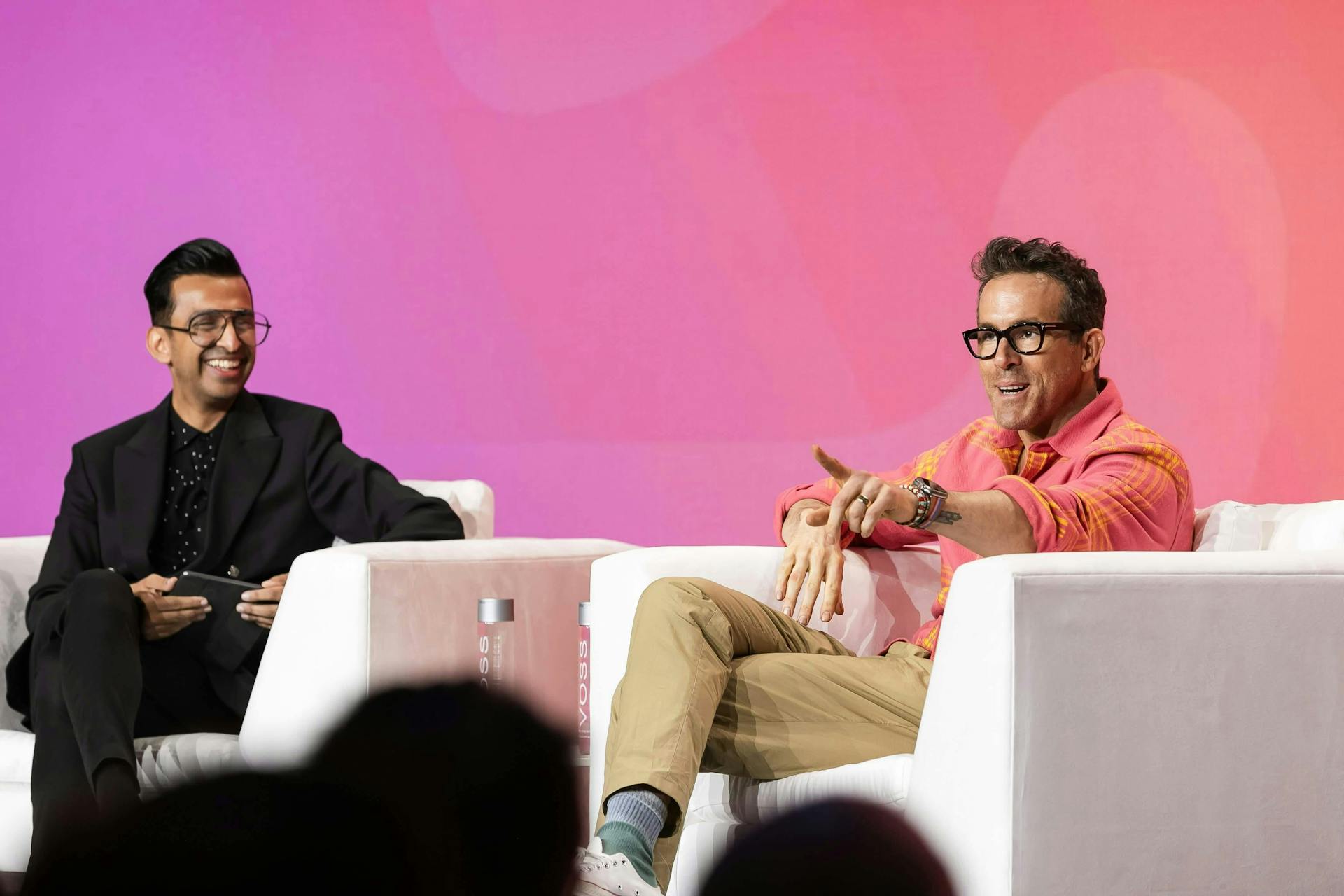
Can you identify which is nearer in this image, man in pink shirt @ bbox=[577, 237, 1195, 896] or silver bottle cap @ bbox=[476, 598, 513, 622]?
man in pink shirt @ bbox=[577, 237, 1195, 896]

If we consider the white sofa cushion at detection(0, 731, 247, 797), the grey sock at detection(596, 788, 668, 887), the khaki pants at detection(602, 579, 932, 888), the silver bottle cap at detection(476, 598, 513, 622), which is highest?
the silver bottle cap at detection(476, 598, 513, 622)

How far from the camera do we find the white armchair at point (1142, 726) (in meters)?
1.66

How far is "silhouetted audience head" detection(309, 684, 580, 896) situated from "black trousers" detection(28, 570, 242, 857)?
150 cm

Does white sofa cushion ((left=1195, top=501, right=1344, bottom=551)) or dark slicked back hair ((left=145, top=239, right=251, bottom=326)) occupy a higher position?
dark slicked back hair ((left=145, top=239, right=251, bottom=326))

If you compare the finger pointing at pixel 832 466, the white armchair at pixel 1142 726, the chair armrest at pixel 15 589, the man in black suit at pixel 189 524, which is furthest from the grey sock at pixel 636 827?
the chair armrest at pixel 15 589

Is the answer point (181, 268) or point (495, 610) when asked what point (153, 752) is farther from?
point (181, 268)

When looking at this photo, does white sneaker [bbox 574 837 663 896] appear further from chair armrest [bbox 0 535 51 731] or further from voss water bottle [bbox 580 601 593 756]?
chair armrest [bbox 0 535 51 731]

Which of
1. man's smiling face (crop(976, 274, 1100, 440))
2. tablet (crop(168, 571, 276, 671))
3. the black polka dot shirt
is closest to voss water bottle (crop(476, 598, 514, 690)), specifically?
tablet (crop(168, 571, 276, 671))

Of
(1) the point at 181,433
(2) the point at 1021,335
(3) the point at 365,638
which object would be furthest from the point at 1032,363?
(1) the point at 181,433

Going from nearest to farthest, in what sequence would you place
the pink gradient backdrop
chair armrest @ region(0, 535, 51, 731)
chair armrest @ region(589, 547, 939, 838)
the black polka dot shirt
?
1. chair armrest @ region(589, 547, 939, 838)
2. chair armrest @ region(0, 535, 51, 731)
3. the black polka dot shirt
4. the pink gradient backdrop

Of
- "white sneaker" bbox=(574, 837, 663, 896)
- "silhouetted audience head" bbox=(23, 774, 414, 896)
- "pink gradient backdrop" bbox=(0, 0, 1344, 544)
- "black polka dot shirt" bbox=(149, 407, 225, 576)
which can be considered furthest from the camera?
"pink gradient backdrop" bbox=(0, 0, 1344, 544)

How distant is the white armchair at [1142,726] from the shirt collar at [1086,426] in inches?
24.3

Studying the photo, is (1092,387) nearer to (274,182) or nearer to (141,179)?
(274,182)

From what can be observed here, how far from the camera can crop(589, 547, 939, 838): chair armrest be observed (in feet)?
7.50
